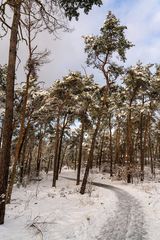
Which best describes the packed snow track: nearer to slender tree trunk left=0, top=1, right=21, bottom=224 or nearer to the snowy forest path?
the snowy forest path

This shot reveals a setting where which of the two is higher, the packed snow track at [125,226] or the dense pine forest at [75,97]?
the dense pine forest at [75,97]

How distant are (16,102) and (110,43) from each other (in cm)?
918

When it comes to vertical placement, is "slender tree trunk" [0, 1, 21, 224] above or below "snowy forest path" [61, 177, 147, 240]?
above

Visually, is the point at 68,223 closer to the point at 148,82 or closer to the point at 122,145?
the point at 148,82

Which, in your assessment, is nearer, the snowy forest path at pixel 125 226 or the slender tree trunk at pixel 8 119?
the snowy forest path at pixel 125 226

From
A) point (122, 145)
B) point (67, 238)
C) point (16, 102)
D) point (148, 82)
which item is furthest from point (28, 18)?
point (122, 145)

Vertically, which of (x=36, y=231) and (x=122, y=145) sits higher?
(x=122, y=145)

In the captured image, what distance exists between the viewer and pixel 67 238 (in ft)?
26.0

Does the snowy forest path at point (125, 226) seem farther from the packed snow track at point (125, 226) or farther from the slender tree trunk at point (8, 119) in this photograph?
the slender tree trunk at point (8, 119)

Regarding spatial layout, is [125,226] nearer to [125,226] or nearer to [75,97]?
[125,226]

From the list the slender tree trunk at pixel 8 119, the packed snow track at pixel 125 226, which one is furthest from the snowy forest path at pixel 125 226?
the slender tree trunk at pixel 8 119

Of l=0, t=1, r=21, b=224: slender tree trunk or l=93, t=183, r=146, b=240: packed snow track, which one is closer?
l=93, t=183, r=146, b=240: packed snow track

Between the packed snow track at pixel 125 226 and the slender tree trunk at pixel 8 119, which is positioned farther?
the slender tree trunk at pixel 8 119

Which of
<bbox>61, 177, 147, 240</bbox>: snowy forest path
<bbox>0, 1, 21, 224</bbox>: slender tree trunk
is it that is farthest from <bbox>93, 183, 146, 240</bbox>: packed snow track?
<bbox>0, 1, 21, 224</bbox>: slender tree trunk
